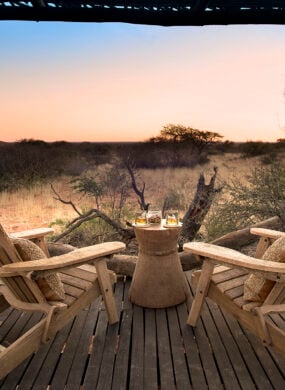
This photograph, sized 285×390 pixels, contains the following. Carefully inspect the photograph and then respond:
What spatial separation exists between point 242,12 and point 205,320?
93.4 inches

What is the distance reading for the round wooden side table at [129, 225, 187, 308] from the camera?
2523 millimetres

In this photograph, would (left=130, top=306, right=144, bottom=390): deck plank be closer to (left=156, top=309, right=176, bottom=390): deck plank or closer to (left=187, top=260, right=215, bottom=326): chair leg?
(left=156, top=309, right=176, bottom=390): deck plank

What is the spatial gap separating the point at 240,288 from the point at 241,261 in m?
0.33

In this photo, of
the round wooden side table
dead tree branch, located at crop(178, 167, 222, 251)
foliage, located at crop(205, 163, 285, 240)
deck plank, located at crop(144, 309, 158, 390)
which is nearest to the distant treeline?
foliage, located at crop(205, 163, 285, 240)

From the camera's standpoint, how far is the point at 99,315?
2.45m

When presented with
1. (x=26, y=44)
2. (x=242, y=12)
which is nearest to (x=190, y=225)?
(x=242, y=12)

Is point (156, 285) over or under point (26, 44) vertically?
under

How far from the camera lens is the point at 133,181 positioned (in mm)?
4676

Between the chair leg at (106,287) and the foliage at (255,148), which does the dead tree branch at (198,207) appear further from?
the foliage at (255,148)

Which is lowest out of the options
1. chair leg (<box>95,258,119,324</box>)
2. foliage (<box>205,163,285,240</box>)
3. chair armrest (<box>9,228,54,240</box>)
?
foliage (<box>205,163,285,240</box>)

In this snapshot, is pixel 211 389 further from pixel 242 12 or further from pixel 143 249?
pixel 242 12


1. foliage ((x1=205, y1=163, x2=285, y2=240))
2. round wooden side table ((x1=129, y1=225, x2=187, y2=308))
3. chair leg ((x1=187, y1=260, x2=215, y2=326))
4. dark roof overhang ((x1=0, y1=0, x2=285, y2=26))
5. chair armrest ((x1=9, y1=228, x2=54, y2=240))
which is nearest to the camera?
chair leg ((x1=187, y1=260, x2=215, y2=326))

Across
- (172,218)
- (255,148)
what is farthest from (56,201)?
(255,148)

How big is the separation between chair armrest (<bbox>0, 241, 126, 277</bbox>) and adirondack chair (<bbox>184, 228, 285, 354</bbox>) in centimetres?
48
